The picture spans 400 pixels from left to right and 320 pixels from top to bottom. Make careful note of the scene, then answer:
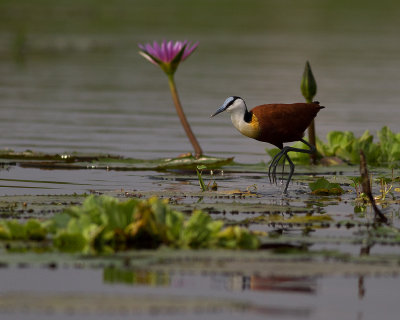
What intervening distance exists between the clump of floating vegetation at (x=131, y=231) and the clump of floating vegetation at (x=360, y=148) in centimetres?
530

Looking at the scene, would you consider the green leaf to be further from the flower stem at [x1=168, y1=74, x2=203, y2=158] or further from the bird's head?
the flower stem at [x1=168, y1=74, x2=203, y2=158]

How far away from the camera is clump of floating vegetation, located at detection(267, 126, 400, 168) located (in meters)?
11.6

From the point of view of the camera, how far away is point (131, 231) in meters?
6.23

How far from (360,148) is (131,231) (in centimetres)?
586

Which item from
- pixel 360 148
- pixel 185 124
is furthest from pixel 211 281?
pixel 360 148

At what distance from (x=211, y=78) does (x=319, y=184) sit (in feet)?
50.6

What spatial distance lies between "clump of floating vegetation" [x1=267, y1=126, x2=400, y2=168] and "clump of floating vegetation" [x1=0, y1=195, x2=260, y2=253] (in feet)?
17.4

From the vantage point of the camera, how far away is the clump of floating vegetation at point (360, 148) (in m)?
11.6

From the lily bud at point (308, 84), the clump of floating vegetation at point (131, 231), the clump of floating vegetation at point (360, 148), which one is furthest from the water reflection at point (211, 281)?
the clump of floating vegetation at point (360, 148)

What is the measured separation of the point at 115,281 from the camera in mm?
5598

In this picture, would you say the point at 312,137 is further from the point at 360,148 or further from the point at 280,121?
the point at 280,121

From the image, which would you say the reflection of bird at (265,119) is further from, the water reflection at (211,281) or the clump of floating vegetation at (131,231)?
the water reflection at (211,281)

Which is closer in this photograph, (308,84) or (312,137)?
(308,84)

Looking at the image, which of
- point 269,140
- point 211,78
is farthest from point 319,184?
point 211,78
